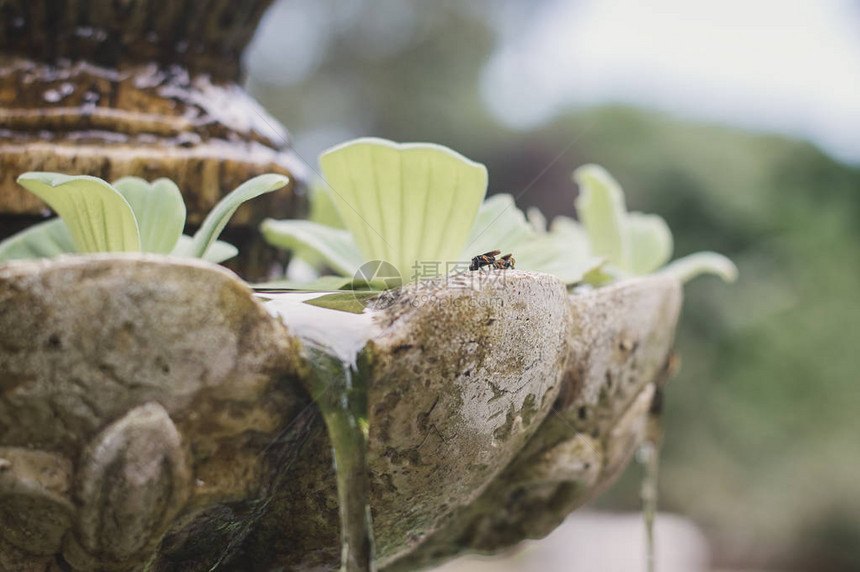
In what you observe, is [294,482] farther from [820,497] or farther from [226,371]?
[820,497]

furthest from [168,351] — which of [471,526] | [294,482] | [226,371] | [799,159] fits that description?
[799,159]

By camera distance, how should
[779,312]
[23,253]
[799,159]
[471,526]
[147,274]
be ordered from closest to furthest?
1. [147,274]
2. [23,253]
3. [471,526]
4. [779,312]
5. [799,159]

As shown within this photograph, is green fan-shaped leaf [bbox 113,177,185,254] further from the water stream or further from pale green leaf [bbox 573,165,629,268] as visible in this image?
pale green leaf [bbox 573,165,629,268]

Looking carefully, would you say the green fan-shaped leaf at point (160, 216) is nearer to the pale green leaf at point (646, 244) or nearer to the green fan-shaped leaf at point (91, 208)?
the green fan-shaped leaf at point (91, 208)

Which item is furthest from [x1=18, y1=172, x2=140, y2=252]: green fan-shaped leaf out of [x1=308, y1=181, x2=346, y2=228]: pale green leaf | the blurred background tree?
the blurred background tree

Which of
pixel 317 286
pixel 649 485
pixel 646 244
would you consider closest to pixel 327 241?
pixel 317 286

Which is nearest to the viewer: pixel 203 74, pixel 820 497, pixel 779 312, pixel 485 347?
pixel 485 347

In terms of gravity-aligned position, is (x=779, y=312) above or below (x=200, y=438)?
below
